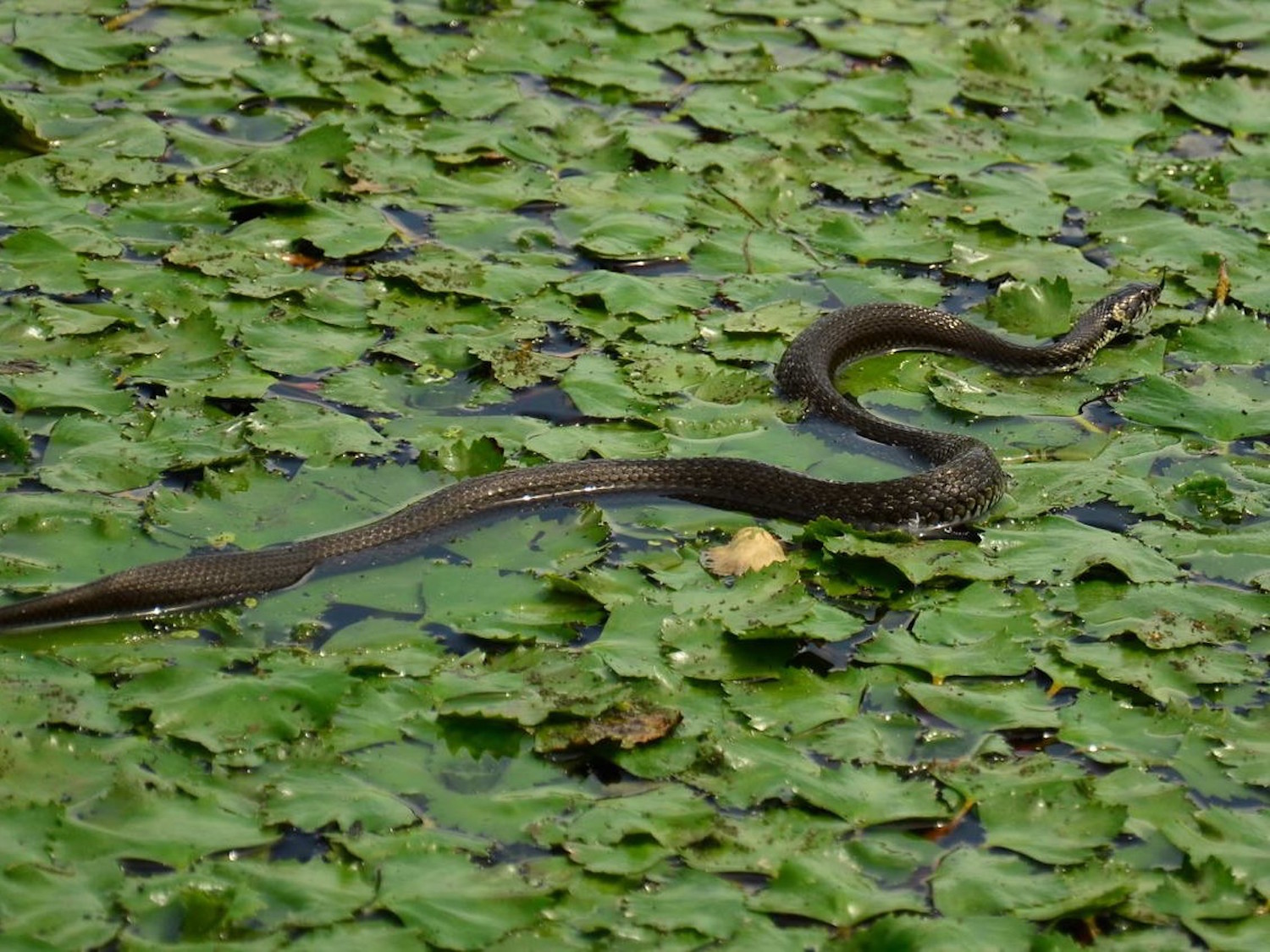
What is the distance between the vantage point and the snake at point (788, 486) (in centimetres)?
612

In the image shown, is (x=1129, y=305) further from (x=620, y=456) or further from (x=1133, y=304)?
(x=620, y=456)

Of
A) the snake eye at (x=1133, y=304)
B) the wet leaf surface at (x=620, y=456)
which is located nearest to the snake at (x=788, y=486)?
the snake eye at (x=1133, y=304)

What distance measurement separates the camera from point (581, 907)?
4.99 m

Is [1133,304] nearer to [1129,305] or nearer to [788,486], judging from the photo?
[1129,305]

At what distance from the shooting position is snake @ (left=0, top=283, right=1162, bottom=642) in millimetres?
6117

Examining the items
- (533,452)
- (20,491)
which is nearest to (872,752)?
(533,452)

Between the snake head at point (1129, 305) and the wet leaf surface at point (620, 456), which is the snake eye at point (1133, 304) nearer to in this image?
the snake head at point (1129, 305)

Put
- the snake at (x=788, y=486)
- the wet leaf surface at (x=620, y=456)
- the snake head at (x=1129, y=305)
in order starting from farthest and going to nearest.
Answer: the snake head at (x=1129, y=305), the snake at (x=788, y=486), the wet leaf surface at (x=620, y=456)

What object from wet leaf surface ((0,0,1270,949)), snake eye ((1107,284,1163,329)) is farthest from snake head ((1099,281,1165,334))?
wet leaf surface ((0,0,1270,949))

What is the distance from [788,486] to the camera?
726cm

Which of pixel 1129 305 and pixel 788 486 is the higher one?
pixel 1129 305

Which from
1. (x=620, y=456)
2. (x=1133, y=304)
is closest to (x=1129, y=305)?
(x=1133, y=304)

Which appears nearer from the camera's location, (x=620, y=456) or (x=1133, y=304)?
(x=620, y=456)

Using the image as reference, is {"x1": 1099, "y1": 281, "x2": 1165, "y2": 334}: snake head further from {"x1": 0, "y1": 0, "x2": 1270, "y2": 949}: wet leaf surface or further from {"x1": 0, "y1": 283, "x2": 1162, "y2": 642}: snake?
{"x1": 0, "y1": 0, "x2": 1270, "y2": 949}: wet leaf surface
